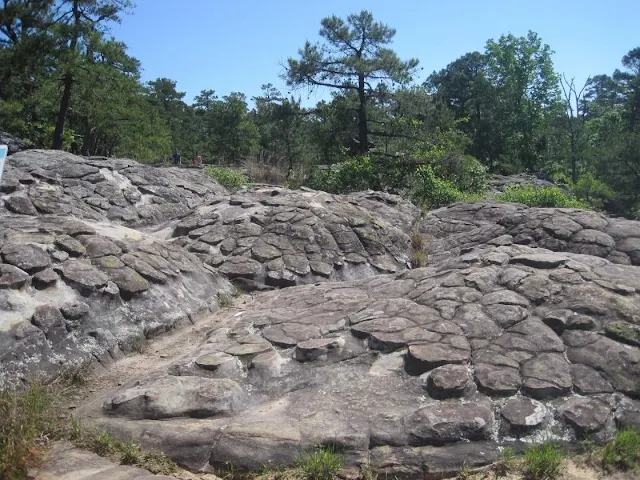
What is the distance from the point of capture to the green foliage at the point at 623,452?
3088mm

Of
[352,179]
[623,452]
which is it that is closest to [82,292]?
[623,452]

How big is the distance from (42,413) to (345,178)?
11.1 m

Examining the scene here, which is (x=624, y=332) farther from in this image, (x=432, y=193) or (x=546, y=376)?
(x=432, y=193)

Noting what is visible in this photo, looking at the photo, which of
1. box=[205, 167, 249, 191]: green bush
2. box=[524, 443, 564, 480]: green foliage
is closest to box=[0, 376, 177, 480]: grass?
box=[524, 443, 564, 480]: green foliage

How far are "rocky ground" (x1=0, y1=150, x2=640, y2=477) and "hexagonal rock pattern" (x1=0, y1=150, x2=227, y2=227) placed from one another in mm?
166

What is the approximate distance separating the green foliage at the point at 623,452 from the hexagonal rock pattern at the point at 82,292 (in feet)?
11.0

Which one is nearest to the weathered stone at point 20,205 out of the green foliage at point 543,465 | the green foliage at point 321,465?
the green foliage at point 321,465

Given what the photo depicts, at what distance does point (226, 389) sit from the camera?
373cm

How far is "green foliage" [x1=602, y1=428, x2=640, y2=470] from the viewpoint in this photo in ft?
10.1

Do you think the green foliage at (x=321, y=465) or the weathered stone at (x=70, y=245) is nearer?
the green foliage at (x=321, y=465)

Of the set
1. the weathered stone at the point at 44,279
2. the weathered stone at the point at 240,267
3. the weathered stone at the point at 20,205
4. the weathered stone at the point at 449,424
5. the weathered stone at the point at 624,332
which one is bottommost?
the weathered stone at the point at 449,424

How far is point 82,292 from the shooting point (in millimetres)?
4723

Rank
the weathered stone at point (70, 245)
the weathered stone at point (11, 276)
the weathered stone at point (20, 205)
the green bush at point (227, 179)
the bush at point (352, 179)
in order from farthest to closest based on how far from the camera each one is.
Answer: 1. the bush at point (352, 179)
2. the green bush at point (227, 179)
3. the weathered stone at point (20, 205)
4. the weathered stone at point (70, 245)
5. the weathered stone at point (11, 276)

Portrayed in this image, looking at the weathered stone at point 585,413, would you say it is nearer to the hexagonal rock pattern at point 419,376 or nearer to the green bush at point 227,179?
the hexagonal rock pattern at point 419,376
